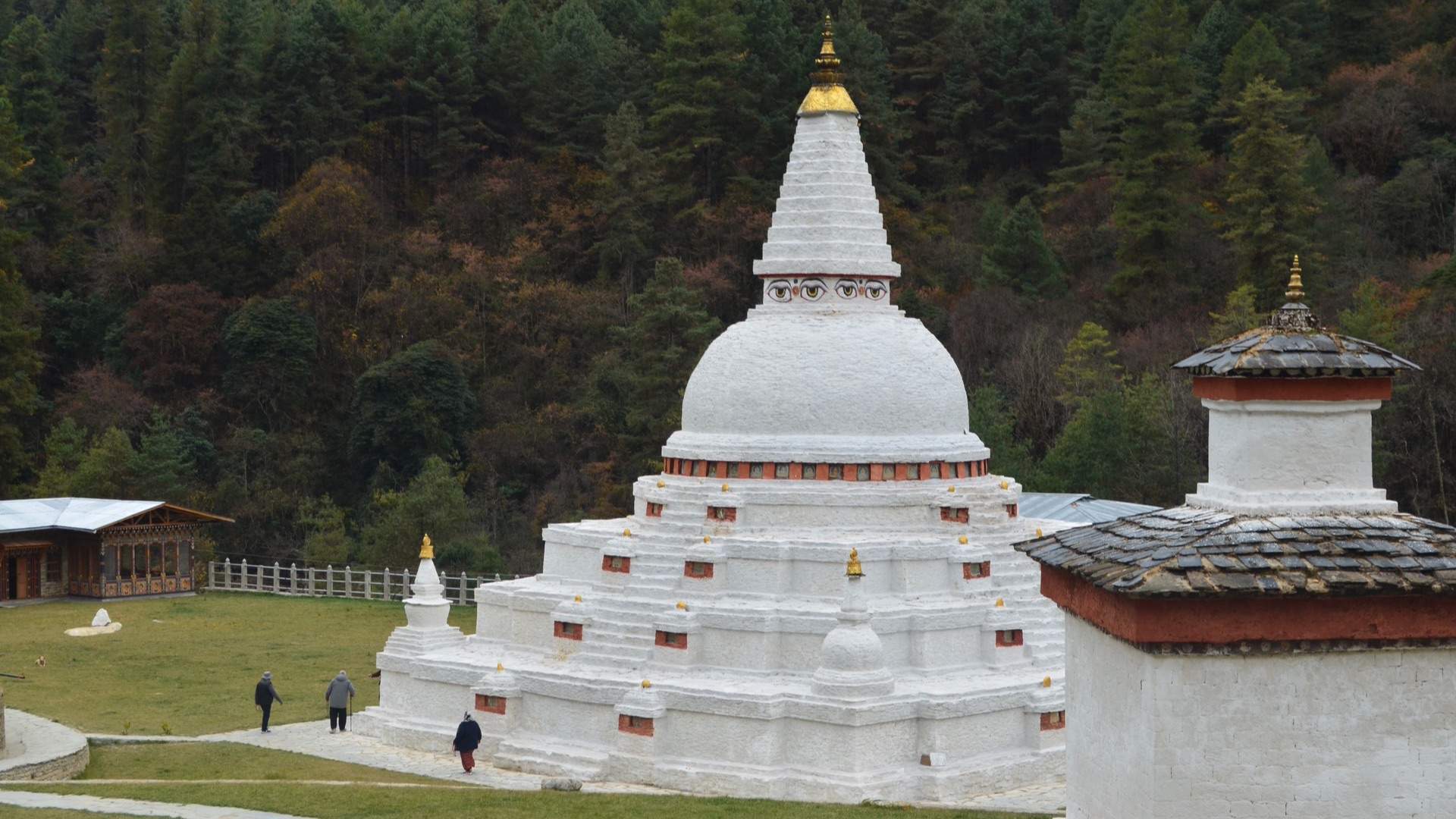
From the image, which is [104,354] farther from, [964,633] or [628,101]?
[964,633]

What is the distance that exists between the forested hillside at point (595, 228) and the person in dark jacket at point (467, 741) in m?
19.4

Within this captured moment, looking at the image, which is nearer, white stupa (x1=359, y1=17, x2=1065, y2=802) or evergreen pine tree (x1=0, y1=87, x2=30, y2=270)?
white stupa (x1=359, y1=17, x2=1065, y2=802)

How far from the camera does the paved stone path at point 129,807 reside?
1978 cm

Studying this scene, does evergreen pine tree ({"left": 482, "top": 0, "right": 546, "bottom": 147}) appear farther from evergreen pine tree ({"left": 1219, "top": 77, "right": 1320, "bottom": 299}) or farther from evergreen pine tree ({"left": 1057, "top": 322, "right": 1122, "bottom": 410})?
evergreen pine tree ({"left": 1219, "top": 77, "right": 1320, "bottom": 299})

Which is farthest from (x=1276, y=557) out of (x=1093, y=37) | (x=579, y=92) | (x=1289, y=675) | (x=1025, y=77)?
(x=1093, y=37)

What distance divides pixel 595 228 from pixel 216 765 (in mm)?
41457

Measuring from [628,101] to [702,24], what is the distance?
3.76 meters

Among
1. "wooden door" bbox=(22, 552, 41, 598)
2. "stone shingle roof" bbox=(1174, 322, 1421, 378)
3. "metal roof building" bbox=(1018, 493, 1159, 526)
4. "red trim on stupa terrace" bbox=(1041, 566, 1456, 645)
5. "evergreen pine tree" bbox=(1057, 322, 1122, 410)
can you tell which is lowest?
"wooden door" bbox=(22, 552, 41, 598)

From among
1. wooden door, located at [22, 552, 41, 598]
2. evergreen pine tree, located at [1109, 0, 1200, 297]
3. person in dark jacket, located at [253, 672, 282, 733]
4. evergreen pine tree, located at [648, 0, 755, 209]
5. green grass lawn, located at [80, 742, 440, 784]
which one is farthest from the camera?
evergreen pine tree, located at [648, 0, 755, 209]

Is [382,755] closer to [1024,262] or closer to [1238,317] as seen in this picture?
[1238,317]

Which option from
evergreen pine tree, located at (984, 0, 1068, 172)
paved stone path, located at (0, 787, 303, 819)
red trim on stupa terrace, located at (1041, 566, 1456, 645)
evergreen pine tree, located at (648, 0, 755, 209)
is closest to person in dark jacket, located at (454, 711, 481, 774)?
paved stone path, located at (0, 787, 303, 819)

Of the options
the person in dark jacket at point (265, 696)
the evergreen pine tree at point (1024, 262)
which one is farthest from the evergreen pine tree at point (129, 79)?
the person in dark jacket at point (265, 696)

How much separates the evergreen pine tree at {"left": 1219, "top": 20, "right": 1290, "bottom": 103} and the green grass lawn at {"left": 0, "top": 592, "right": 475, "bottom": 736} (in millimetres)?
32225

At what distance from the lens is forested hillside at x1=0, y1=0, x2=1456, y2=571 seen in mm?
51938
